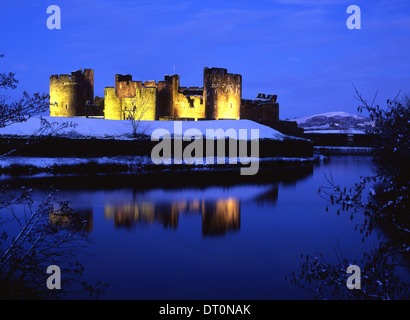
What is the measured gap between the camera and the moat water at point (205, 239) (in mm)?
8734

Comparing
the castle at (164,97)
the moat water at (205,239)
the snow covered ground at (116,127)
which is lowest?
the moat water at (205,239)

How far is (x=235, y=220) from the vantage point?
1562 cm

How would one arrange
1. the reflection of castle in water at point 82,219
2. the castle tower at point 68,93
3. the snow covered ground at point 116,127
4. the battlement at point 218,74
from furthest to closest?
the castle tower at point 68,93, the battlement at point 218,74, the snow covered ground at point 116,127, the reflection of castle in water at point 82,219

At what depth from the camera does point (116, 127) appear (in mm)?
36875

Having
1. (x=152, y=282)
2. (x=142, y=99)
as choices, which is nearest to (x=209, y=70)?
(x=142, y=99)

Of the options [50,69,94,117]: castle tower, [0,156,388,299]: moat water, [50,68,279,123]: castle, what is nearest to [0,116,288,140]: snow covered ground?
[50,68,279,123]: castle

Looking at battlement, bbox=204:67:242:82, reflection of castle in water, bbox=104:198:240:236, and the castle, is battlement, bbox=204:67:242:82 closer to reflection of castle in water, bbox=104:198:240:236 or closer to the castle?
the castle

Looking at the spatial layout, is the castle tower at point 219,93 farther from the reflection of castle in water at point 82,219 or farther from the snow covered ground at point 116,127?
the reflection of castle in water at point 82,219

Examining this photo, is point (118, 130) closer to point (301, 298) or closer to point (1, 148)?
point (1, 148)

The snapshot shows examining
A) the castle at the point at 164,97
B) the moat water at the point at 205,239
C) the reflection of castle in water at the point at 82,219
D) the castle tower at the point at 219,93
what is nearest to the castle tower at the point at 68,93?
the castle at the point at 164,97

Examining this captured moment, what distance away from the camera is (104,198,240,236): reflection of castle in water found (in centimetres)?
1460

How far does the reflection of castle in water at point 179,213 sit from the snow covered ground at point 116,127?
15.5 meters

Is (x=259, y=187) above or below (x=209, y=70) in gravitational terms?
below

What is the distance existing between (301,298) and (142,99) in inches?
1389
